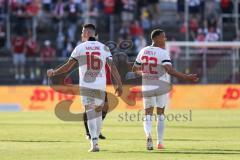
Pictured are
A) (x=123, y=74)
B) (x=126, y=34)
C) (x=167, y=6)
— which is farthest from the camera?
(x=167, y=6)

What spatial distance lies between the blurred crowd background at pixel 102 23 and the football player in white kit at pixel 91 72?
2278 cm

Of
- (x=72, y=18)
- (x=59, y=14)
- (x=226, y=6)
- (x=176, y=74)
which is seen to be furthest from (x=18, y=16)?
(x=176, y=74)

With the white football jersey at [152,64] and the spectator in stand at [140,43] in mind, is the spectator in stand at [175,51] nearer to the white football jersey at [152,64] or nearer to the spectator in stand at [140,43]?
the spectator in stand at [140,43]

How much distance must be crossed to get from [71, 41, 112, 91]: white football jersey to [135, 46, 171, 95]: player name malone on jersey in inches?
35.7

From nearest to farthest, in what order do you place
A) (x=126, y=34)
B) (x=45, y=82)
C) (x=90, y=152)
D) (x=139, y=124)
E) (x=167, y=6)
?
(x=90, y=152)
(x=139, y=124)
(x=45, y=82)
(x=126, y=34)
(x=167, y=6)

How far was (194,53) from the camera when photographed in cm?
3691

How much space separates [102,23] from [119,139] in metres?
23.0

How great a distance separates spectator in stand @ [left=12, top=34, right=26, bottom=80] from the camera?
36.8m

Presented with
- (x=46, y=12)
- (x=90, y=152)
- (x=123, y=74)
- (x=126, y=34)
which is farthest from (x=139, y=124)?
(x=46, y=12)

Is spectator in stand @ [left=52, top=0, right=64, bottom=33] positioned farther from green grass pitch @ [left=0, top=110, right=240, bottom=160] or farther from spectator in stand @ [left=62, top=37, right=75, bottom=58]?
green grass pitch @ [left=0, top=110, right=240, bottom=160]

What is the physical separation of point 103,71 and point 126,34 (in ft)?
80.2

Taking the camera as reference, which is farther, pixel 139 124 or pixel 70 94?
A: pixel 70 94

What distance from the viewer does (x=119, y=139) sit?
1941 centimetres

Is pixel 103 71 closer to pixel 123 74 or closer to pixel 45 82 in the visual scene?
pixel 123 74
